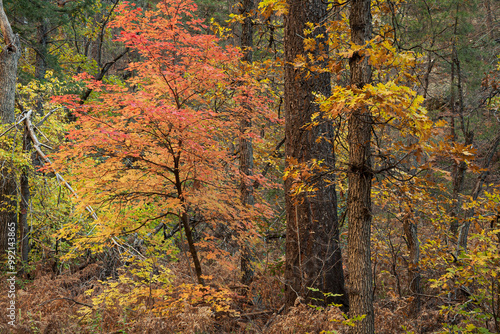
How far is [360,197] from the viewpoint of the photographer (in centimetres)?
270

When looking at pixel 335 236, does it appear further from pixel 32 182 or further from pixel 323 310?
pixel 32 182

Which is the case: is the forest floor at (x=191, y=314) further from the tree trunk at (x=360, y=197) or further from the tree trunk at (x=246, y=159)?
the tree trunk at (x=360, y=197)

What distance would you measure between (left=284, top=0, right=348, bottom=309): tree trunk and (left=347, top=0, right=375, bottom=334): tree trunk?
157 cm

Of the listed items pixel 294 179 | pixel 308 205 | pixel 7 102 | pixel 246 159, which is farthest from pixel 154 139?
pixel 7 102

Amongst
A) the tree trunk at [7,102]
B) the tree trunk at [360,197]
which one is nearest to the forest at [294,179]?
the tree trunk at [360,197]

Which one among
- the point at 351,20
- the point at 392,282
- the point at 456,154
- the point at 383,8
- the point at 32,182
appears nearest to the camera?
the point at 456,154

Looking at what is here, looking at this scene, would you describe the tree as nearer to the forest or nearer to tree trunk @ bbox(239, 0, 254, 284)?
the forest

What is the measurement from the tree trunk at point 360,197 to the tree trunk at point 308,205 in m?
1.57

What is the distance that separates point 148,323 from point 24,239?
5918 mm

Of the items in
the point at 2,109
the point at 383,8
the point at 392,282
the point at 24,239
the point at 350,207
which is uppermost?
the point at 383,8

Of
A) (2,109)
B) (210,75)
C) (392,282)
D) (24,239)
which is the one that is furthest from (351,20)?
(24,239)

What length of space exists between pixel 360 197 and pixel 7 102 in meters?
8.29

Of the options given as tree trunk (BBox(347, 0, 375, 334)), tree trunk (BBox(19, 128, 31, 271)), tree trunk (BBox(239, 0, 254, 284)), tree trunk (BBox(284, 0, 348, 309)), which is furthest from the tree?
tree trunk (BBox(19, 128, 31, 271))

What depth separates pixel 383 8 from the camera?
3236mm
